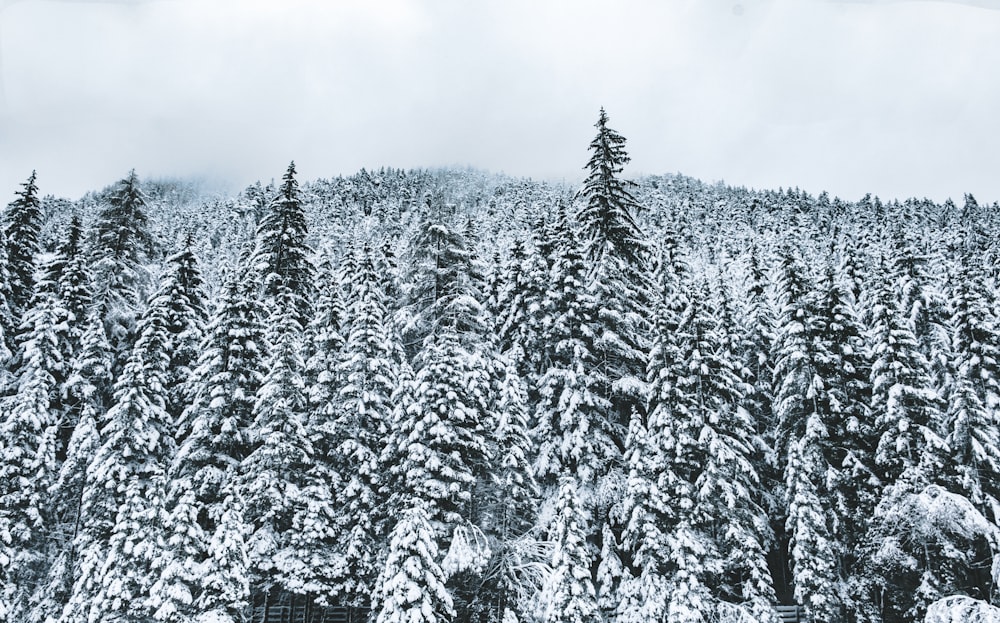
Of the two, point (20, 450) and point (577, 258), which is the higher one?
point (577, 258)

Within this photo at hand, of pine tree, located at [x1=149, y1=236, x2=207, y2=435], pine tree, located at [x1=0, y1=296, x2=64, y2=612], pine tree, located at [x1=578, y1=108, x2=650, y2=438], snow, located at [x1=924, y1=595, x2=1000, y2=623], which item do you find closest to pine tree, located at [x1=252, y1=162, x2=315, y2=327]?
pine tree, located at [x1=149, y1=236, x2=207, y2=435]

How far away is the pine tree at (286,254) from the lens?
108ft

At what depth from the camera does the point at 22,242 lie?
3338 centimetres

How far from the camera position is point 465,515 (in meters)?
23.8

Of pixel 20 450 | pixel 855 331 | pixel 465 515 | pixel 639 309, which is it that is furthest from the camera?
pixel 855 331

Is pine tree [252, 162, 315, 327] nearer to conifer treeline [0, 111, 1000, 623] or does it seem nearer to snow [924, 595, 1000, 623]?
conifer treeline [0, 111, 1000, 623]

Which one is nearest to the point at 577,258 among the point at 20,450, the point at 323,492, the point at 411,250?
the point at 411,250

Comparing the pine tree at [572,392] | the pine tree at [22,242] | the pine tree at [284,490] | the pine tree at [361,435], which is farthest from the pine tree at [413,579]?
the pine tree at [22,242]

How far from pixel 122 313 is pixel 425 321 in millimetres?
13367

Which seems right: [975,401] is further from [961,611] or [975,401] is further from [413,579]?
[413,579]

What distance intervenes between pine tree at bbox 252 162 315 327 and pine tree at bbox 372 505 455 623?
13.5 metres

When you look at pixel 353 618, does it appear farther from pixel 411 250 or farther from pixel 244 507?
pixel 411 250

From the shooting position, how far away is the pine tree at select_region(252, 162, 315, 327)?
32.9 meters

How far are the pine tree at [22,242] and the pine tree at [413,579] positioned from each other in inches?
878
